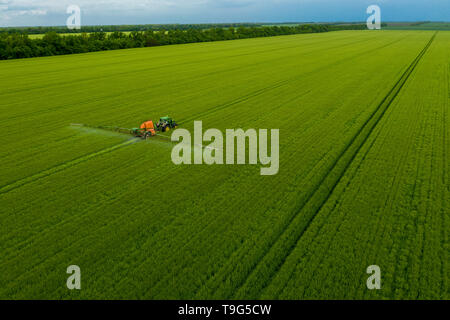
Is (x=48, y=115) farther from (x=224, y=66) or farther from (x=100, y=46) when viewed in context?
(x=100, y=46)

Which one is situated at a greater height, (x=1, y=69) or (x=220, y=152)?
(x=1, y=69)

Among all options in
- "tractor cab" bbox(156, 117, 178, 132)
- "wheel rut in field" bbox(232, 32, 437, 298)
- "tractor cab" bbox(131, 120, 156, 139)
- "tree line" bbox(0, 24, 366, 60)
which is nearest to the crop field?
"wheel rut in field" bbox(232, 32, 437, 298)

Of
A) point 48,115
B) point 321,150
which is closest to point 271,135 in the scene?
point 321,150

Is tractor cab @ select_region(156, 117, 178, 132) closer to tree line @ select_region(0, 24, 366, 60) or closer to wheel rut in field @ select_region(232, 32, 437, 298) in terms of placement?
wheel rut in field @ select_region(232, 32, 437, 298)
